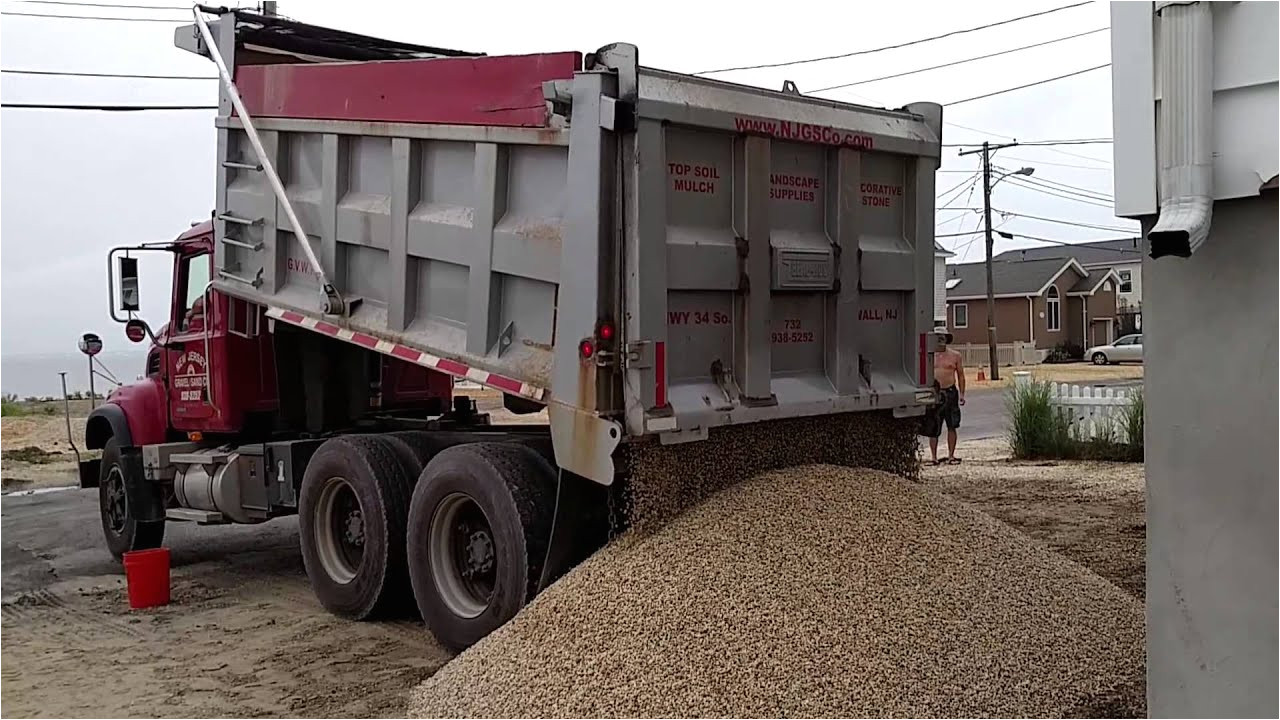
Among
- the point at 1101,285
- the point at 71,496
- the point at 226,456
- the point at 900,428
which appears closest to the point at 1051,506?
the point at 900,428

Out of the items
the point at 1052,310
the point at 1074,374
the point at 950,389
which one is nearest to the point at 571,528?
the point at 950,389

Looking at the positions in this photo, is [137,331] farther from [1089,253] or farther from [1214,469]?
[1089,253]

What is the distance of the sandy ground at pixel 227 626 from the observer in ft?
18.5

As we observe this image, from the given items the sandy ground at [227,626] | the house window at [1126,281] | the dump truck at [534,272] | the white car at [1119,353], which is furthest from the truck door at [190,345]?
the house window at [1126,281]

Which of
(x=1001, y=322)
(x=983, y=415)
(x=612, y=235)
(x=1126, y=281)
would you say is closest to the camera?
(x=612, y=235)

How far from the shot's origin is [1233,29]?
3414 millimetres

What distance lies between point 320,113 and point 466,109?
1539mm

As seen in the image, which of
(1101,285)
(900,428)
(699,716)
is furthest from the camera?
Result: (1101,285)

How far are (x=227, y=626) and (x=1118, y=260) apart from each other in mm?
60802

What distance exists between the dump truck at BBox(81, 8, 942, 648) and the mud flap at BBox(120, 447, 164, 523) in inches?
42.9

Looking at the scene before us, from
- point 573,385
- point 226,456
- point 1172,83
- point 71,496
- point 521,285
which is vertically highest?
point 1172,83

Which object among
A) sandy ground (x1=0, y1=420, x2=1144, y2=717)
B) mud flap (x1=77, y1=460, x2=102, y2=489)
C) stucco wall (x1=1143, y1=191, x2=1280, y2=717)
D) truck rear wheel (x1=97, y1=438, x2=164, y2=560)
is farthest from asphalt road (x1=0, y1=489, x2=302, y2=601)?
stucco wall (x1=1143, y1=191, x2=1280, y2=717)

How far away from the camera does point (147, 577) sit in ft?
24.8

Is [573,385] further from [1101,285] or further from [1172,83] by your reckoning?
[1101,285]
